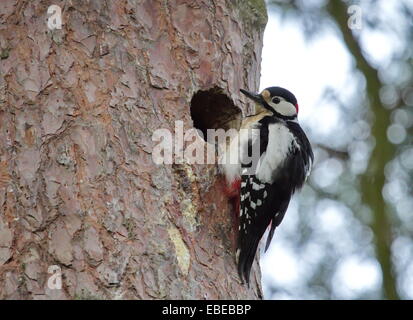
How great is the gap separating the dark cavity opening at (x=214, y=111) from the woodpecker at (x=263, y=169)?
0.28ft

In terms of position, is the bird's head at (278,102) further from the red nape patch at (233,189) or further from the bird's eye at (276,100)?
the red nape patch at (233,189)

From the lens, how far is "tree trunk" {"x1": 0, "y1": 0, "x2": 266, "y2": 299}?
10.4 feet

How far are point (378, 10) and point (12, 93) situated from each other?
10.2 feet

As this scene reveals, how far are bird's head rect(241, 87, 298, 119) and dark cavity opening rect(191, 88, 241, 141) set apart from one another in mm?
169

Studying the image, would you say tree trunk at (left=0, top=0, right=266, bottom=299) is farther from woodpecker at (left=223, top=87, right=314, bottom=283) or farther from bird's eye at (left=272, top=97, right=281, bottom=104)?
bird's eye at (left=272, top=97, right=281, bottom=104)

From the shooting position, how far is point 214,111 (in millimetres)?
4160

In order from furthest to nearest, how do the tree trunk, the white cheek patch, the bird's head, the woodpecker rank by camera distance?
the white cheek patch
the bird's head
the woodpecker
the tree trunk

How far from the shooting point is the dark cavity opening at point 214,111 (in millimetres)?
4023

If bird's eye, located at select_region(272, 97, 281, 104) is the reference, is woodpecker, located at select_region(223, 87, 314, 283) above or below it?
below

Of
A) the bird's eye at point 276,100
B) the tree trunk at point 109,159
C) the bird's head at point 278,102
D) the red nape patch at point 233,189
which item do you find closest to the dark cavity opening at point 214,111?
the tree trunk at point 109,159

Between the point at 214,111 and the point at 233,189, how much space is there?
50 centimetres

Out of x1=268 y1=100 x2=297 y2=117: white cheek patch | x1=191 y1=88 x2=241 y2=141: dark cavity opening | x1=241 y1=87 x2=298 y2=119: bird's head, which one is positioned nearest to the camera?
x1=191 y1=88 x2=241 y2=141: dark cavity opening

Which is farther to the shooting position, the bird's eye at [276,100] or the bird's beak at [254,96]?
the bird's eye at [276,100]

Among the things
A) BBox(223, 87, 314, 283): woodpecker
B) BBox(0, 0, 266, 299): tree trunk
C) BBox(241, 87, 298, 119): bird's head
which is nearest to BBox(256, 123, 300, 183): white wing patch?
BBox(223, 87, 314, 283): woodpecker
